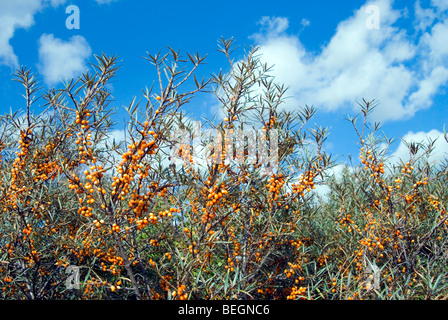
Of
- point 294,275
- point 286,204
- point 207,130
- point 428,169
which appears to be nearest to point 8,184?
point 207,130

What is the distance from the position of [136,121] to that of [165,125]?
0.16m

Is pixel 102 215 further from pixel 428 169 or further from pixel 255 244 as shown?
pixel 428 169

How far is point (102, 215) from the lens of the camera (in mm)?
2238

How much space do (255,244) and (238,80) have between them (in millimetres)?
1117

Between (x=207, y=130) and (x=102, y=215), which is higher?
(x=207, y=130)

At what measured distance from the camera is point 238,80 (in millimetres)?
2170
